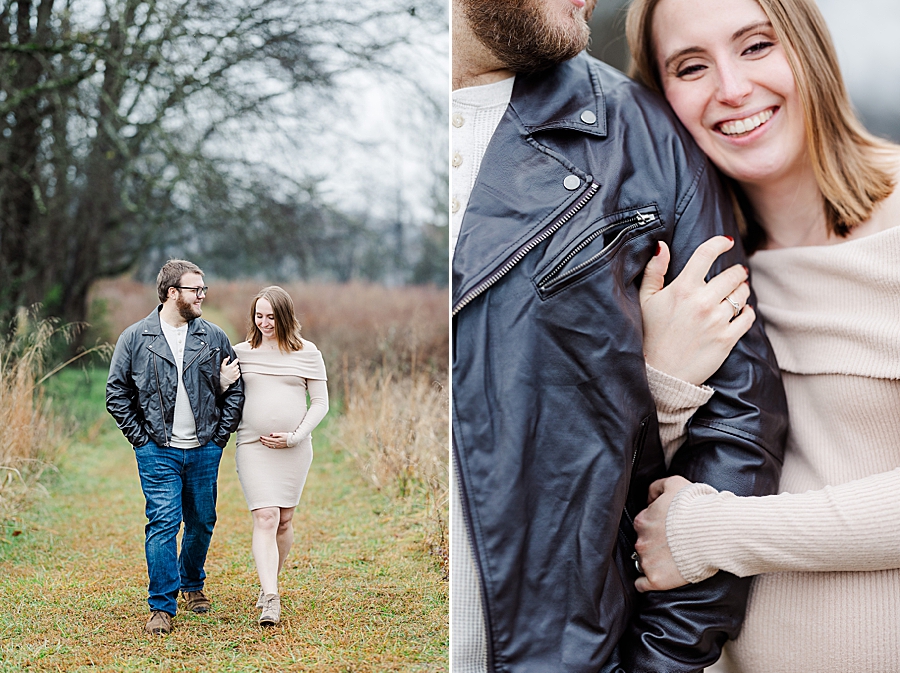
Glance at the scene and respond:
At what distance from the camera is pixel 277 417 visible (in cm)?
186

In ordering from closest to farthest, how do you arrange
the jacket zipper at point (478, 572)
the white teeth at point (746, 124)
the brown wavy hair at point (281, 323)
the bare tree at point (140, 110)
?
the jacket zipper at point (478, 572) < the brown wavy hair at point (281, 323) < the white teeth at point (746, 124) < the bare tree at point (140, 110)

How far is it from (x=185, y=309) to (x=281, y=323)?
240 mm

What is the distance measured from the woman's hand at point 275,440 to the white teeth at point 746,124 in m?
1.44

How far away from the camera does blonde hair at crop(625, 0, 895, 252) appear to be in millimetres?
1920

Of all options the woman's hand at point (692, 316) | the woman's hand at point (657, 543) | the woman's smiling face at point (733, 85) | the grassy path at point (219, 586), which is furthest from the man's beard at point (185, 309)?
the woman's smiling face at point (733, 85)

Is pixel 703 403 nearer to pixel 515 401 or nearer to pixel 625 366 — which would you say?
pixel 625 366

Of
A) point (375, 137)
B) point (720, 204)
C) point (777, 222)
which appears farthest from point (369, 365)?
point (777, 222)

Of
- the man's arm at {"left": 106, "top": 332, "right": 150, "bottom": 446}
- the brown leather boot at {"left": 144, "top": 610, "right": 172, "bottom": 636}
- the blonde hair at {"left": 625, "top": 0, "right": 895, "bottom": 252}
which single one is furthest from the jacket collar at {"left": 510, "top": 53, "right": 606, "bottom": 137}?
the brown leather boot at {"left": 144, "top": 610, "right": 172, "bottom": 636}

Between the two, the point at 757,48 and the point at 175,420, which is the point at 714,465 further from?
the point at 175,420

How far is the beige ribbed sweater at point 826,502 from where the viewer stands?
1715 mm

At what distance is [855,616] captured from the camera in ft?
5.86

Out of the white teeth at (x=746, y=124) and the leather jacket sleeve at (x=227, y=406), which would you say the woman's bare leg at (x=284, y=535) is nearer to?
the leather jacket sleeve at (x=227, y=406)

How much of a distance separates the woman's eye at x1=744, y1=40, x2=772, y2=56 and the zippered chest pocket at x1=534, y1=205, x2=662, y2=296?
62 cm

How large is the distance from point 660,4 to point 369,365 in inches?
54.7
